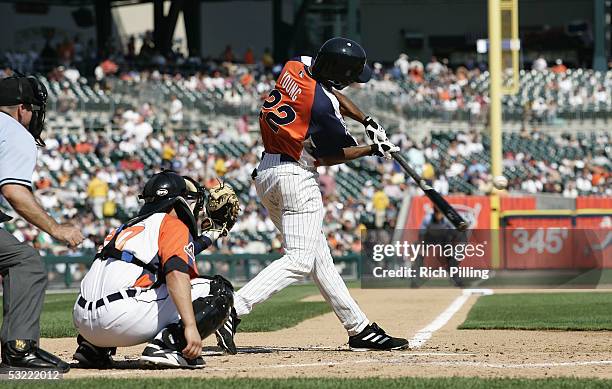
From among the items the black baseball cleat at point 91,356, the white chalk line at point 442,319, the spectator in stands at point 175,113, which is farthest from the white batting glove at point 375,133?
the spectator in stands at point 175,113

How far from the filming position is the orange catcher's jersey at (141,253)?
21.4ft

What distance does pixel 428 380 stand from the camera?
6.19 metres

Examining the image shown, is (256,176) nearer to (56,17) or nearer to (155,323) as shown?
(155,323)

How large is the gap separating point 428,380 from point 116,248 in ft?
5.98

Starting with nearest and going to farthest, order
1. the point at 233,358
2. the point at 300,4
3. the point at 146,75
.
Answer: the point at 233,358, the point at 146,75, the point at 300,4

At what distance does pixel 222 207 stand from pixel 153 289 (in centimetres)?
129

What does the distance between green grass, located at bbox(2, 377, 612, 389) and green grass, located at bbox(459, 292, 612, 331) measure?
418cm

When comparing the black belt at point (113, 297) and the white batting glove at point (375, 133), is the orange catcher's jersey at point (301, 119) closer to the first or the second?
the white batting glove at point (375, 133)

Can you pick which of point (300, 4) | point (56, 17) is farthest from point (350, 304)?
point (56, 17)

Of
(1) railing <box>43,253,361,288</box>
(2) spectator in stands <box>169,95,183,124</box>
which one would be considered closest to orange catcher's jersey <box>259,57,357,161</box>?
(1) railing <box>43,253,361,288</box>

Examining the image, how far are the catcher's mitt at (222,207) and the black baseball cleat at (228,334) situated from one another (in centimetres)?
56

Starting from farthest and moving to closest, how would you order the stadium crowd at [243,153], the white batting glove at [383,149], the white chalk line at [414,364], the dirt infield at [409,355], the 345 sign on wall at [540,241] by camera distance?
1. the stadium crowd at [243,153]
2. the 345 sign on wall at [540,241]
3. the white batting glove at [383,149]
4. the white chalk line at [414,364]
5. the dirt infield at [409,355]

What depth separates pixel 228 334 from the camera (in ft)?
25.3

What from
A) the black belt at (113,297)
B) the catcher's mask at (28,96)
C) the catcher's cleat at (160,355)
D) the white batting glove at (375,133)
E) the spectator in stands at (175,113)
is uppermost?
the catcher's mask at (28,96)
